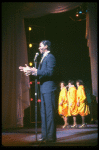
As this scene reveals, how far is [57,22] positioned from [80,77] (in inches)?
86.5

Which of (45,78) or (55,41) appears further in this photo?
(55,41)

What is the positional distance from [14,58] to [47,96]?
265 centimetres

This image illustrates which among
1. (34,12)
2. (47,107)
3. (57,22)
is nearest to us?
(47,107)

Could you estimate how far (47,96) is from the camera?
9.46ft

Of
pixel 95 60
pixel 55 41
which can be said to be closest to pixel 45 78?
pixel 95 60

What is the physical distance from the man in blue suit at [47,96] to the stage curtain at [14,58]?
2236mm

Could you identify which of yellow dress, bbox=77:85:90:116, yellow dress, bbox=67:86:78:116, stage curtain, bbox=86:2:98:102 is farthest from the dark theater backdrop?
yellow dress, bbox=67:86:78:116

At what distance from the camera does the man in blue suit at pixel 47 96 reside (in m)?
2.82

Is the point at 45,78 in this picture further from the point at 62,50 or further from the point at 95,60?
the point at 62,50

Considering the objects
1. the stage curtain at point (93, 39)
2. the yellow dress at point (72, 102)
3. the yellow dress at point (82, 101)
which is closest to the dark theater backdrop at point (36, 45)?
the stage curtain at point (93, 39)

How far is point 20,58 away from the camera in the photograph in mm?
5145

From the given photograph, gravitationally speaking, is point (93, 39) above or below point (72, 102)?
above

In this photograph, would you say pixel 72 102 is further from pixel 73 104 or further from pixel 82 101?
pixel 82 101

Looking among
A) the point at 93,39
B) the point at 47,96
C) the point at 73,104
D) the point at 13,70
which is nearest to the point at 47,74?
the point at 47,96
